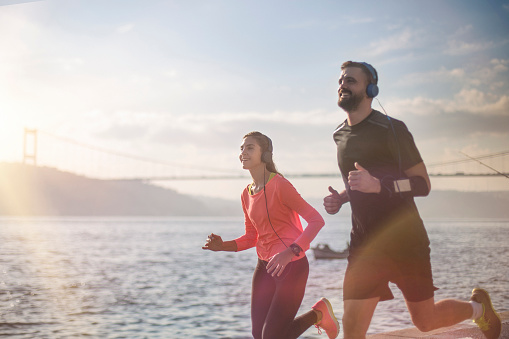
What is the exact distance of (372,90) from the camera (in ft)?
9.41

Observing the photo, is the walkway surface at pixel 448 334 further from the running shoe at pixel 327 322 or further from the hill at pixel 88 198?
the hill at pixel 88 198

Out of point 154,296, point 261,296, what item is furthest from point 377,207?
point 154,296

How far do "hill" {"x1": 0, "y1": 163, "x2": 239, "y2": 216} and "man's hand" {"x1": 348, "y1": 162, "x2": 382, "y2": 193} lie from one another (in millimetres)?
94258

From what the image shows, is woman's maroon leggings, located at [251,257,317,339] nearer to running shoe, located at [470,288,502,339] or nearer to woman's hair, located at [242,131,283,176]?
woman's hair, located at [242,131,283,176]

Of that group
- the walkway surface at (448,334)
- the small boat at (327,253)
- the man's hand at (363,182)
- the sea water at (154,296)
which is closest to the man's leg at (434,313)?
the man's hand at (363,182)

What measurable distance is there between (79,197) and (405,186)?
459 feet

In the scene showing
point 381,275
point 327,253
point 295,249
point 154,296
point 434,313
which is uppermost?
point 295,249

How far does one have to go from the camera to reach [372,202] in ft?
9.24

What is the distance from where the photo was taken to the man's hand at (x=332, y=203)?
Result: 117 inches

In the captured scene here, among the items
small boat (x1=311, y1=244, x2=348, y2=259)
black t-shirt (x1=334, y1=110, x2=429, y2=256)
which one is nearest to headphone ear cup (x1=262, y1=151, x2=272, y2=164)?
black t-shirt (x1=334, y1=110, x2=429, y2=256)

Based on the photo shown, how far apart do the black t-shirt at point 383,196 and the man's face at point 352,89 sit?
99 mm

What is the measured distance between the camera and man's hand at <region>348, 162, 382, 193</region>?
8.49ft

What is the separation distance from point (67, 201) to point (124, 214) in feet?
92.4

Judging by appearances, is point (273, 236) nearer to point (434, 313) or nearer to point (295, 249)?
point (295, 249)
